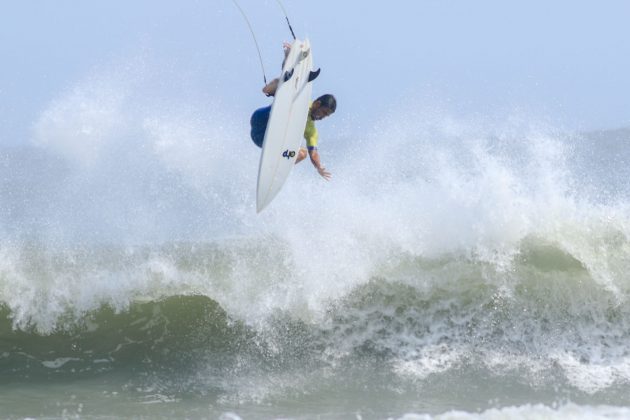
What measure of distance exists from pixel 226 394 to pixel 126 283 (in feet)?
7.14

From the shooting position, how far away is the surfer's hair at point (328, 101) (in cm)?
684

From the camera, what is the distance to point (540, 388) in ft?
21.3

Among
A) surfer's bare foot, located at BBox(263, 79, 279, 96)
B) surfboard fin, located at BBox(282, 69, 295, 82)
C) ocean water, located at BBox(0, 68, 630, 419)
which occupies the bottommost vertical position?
ocean water, located at BBox(0, 68, 630, 419)

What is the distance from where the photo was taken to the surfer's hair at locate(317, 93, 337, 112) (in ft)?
22.4

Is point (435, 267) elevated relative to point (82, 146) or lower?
lower

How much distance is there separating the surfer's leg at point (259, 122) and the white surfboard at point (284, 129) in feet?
0.55

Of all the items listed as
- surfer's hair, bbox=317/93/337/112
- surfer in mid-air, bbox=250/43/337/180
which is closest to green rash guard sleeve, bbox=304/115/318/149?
surfer in mid-air, bbox=250/43/337/180

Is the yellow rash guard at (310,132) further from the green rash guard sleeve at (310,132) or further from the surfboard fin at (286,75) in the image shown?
the surfboard fin at (286,75)

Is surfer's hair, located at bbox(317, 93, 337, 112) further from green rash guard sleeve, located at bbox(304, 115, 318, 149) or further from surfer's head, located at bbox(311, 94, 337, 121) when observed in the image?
green rash guard sleeve, located at bbox(304, 115, 318, 149)

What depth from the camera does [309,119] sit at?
7031 millimetres

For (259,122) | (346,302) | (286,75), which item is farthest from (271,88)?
(346,302)

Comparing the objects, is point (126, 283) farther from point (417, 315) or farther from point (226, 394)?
point (417, 315)

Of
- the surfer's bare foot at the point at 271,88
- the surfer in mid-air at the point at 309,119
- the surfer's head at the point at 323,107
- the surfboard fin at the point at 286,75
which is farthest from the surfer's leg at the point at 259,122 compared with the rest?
the surfer's head at the point at 323,107

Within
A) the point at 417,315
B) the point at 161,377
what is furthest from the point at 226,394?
the point at 417,315
